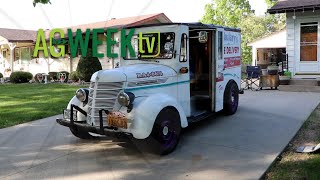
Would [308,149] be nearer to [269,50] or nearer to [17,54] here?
[17,54]

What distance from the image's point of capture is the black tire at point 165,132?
15.9ft

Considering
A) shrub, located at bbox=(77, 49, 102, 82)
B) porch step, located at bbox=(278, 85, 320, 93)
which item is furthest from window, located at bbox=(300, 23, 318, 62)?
shrub, located at bbox=(77, 49, 102, 82)

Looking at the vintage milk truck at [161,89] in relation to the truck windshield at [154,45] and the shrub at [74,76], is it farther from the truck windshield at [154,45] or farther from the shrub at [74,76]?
the shrub at [74,76]

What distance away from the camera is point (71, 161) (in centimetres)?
484

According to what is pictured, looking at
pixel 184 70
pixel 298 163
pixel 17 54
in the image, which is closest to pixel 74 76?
pixel 17 54

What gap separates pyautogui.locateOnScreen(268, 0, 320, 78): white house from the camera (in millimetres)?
12341

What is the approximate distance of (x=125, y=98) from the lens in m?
4.70

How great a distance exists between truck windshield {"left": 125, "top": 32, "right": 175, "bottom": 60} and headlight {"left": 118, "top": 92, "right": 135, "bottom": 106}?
138 cm

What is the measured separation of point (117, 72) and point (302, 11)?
9.52 meters

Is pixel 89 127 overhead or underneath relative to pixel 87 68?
underneath

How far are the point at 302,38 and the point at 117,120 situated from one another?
403 inches

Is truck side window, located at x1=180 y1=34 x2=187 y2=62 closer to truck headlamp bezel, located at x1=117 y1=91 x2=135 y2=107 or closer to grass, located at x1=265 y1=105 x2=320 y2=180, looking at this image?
truck headlamp bezel, located at x1=117 y1=91 x2=135 y2=107

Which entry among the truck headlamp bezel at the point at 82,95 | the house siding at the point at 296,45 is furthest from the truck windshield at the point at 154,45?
the house siding at the point at 296,45

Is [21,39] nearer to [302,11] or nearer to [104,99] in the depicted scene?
[302,11]
